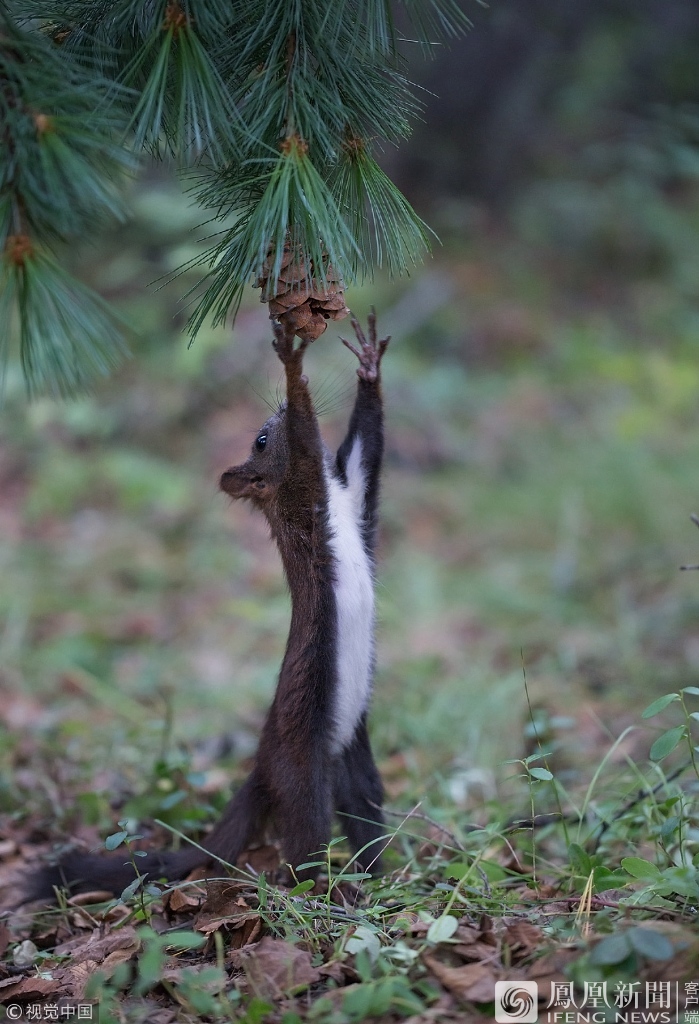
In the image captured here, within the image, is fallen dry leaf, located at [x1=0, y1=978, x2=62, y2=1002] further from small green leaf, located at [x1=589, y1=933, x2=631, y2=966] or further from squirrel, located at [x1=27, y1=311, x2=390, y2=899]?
small green leaf, located at [x1=589, y1=933, x2=631, y2=966]

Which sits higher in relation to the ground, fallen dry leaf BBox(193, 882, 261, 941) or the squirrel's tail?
the squirrel's tail

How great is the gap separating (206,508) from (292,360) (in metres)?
4.96

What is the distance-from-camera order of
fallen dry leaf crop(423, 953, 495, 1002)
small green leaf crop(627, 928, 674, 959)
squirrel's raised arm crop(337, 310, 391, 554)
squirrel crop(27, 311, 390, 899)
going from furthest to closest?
squirrel's raised arm crop(337, 310, 391, 554) < squirrel crop(27, 311, 390, 899) < fallen dry leaf crop(423, 953, 495, 1002) < small green leaf crop(627, 928, 674, 959)

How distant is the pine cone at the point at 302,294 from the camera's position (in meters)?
2.56

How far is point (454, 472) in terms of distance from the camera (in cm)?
841

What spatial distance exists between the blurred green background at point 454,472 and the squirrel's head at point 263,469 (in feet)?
1.23

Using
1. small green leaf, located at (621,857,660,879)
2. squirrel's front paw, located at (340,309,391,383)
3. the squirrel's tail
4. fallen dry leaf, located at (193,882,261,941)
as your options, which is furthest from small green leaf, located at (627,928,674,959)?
squirrel's front paw, located at (340,309,391,383)

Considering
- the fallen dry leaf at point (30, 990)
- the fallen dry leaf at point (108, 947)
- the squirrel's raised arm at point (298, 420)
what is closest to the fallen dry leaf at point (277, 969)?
the fallen dry leaf at point (108, 947)

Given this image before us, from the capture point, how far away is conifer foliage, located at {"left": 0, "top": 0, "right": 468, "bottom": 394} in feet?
7.15

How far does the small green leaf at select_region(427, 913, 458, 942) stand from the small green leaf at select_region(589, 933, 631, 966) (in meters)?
0.36

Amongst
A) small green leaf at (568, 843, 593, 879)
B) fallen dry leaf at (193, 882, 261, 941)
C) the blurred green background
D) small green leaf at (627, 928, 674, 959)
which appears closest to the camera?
small green leaf at (627, 928, 674, 959)

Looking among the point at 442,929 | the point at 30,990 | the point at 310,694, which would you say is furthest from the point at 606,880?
the point at 30,990

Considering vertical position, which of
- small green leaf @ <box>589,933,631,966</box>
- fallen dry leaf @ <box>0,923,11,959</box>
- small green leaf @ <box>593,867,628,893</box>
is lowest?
small green leaf @ <box>589,933,631,966</box>

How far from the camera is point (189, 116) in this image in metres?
2.50
